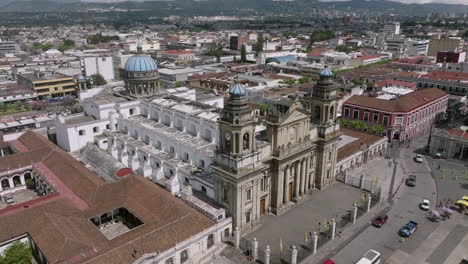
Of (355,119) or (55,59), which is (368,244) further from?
(55,59)

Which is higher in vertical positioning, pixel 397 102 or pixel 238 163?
pixel 238 163

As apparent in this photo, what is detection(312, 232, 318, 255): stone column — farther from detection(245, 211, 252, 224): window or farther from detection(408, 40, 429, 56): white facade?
detection(408, 40, 429, 56): white facade

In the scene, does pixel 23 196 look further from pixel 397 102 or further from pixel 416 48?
pixel 416 48

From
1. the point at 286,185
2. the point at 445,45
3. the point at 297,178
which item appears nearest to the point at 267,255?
the point at 286,185

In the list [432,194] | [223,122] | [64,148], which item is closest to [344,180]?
[432,194]

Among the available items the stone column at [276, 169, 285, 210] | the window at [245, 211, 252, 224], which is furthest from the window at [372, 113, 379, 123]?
the window at [245, 211, 252, 224]
